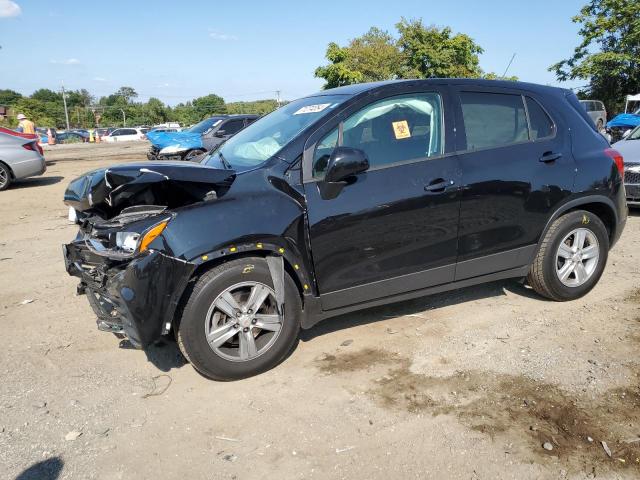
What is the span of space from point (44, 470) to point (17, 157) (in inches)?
440

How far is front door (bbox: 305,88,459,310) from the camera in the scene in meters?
3.48

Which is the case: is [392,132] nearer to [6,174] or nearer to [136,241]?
[136,241]

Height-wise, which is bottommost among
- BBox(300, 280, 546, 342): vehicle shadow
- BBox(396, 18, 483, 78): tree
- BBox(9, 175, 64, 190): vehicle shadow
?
BBox(300, 280, 546, 342): vehicle shadow

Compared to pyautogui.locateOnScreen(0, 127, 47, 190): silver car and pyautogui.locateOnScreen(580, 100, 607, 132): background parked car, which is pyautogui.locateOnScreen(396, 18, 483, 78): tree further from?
pyautogui.locateOnScreen(0, 127, 47, 190): silver car

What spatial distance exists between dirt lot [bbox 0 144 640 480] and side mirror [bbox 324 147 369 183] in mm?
1322

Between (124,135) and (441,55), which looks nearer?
(441,55)

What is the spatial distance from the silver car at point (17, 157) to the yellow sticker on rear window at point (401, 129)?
11.1 m

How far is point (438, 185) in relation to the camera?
147 inches

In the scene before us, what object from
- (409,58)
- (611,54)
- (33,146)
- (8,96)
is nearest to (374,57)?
(409,58)

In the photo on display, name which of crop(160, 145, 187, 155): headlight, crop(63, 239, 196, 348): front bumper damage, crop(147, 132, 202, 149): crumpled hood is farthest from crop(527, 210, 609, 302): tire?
crop(160, 145, 187, 155): headlight

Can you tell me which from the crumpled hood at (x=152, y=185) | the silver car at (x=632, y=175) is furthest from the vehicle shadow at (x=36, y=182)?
the silver car at (x=632, y=175)

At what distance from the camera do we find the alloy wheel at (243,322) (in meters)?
3.26

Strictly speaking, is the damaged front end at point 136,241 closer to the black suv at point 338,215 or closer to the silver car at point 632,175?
the black suv at point 338,215

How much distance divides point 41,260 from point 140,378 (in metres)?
3.56
